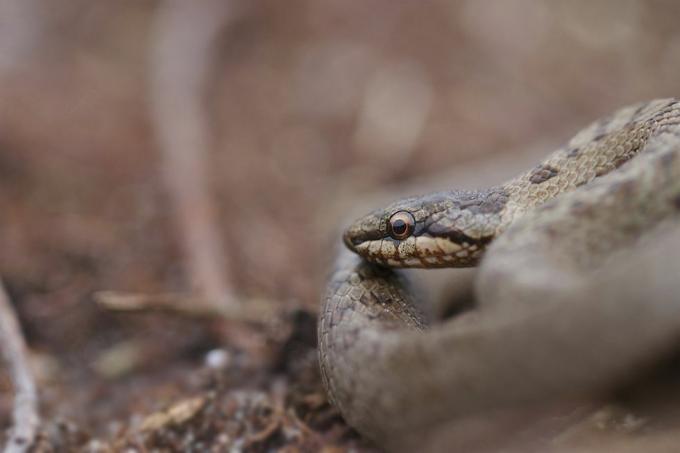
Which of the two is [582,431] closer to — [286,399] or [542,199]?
[542,199]

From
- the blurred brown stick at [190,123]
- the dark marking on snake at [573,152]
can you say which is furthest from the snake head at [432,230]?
the blurred brown stick at [190,123]

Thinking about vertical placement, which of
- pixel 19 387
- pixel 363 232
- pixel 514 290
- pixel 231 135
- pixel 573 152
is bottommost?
pixel 514 290

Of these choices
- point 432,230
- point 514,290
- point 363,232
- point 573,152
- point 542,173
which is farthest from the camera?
point 573,152

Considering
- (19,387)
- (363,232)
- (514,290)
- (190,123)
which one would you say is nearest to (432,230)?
(363,232)

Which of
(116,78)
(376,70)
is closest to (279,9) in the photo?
(376,70)

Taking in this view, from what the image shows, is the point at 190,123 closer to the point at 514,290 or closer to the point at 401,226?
the point at 401,226

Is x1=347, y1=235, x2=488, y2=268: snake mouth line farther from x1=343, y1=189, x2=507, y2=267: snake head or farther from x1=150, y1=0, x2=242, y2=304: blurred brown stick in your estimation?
x1=150, y1=0, x2=242, y2=304: blurred brown stick
